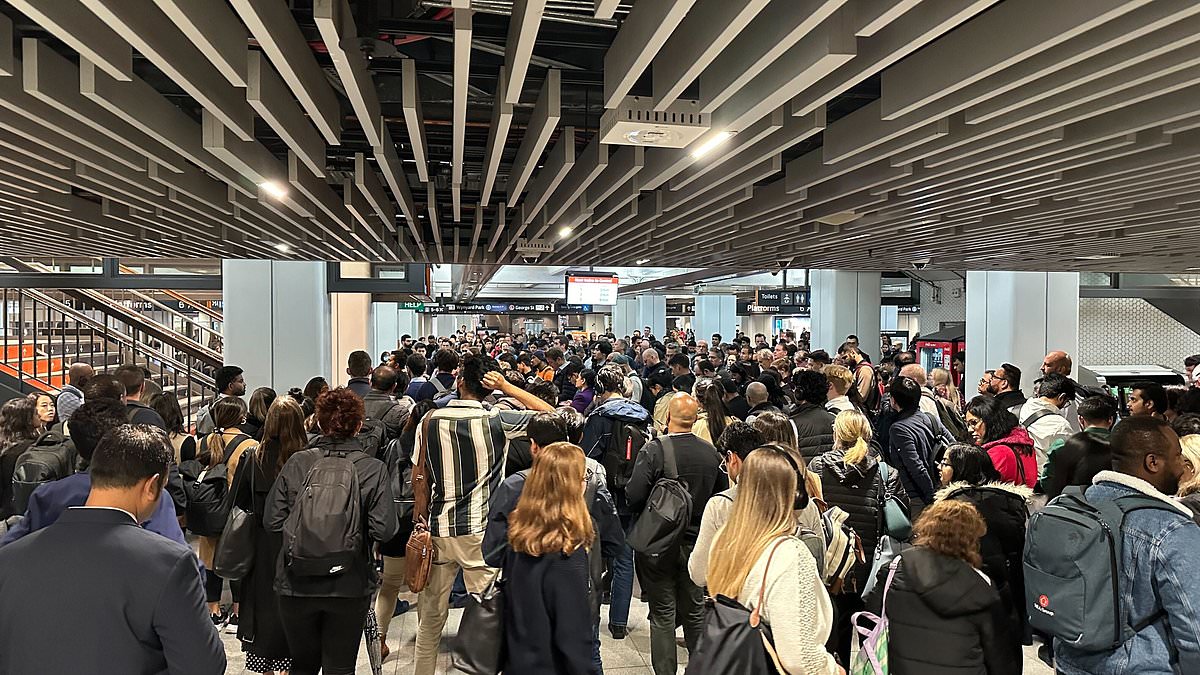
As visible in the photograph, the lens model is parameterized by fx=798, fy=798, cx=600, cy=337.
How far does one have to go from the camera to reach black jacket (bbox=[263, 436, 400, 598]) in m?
3.34

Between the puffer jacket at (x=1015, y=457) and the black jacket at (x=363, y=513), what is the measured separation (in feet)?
10.7

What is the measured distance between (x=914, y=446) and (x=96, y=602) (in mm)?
4278

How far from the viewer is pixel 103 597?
2006 millimetres

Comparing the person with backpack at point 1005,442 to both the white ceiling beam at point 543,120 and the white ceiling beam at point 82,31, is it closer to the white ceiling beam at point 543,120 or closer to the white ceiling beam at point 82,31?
the white ceiling beam at point 543,120

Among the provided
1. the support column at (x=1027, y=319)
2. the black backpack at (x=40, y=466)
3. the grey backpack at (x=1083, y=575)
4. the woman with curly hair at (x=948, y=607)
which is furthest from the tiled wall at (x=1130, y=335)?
the black backpack at (x=40, y=466)

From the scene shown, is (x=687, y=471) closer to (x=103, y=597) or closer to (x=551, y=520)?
(x=551, y=520)

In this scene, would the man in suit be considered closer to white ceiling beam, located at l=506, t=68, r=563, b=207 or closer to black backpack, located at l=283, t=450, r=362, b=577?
black backpack, located at l=283, t=450, r=362, b=577

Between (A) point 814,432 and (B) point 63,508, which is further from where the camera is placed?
(A) point 814,432

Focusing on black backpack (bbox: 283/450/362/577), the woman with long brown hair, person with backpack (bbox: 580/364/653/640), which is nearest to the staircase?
person with backpack (bbox: 580/364/653/640)

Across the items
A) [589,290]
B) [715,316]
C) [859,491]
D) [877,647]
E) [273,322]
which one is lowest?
[877,647]

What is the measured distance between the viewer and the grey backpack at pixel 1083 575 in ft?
8.05

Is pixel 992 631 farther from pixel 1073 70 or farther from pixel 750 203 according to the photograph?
pixel 750 203

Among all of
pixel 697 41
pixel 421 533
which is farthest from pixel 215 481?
pixel 697 41

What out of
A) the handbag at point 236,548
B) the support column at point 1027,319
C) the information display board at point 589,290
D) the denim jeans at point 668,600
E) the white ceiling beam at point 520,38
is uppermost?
the white ceiling beam at point 520,38
